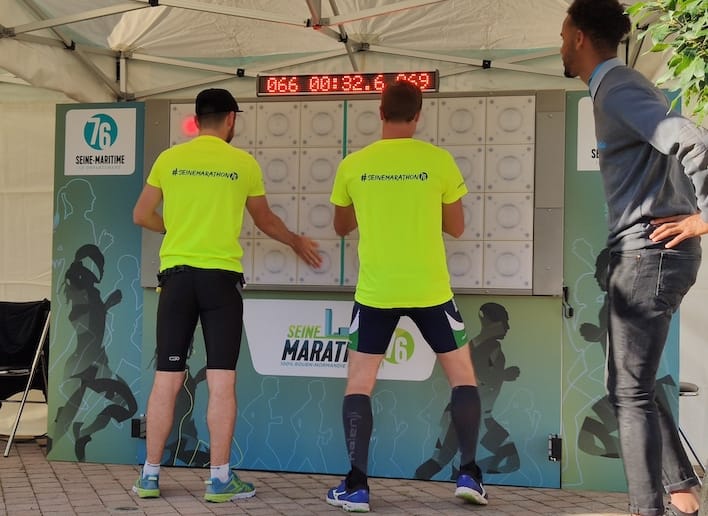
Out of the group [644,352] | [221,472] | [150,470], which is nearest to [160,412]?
[150,470]

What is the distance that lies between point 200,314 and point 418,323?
1.04 m

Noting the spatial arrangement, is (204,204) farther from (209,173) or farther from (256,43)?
(256,43)

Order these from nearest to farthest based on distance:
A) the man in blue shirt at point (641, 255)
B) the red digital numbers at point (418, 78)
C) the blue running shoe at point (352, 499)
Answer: the man in blue shirt at point (641, 255) < the blue running shoe at point (352, 499) < the red digital numbers at point (418, 78)

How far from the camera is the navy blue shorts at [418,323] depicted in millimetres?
4312

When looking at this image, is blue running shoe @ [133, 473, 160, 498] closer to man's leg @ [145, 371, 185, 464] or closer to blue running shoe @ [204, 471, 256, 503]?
man's leg @ [145, 371, 185, 464]

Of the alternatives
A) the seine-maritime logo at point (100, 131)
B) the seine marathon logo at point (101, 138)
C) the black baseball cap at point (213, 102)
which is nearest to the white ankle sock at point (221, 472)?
the black baseball cap at point (213, 102)

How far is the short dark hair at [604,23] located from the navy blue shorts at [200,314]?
6.62 feet

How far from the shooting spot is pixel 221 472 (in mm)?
4426

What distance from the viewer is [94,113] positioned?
548cm

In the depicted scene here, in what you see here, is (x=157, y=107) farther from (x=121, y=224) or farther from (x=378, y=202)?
(x=378, y=202)

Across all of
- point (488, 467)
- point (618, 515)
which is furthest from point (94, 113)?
point (618, 515)

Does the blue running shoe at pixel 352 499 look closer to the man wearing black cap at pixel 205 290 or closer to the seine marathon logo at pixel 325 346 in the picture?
the man wearing black cap at pixel 205 290

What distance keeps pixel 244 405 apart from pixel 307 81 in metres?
1.83

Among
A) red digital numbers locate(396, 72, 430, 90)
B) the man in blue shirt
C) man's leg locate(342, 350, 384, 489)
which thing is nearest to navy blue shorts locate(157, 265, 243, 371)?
man's leg locate(342, 350, 384, 489)
